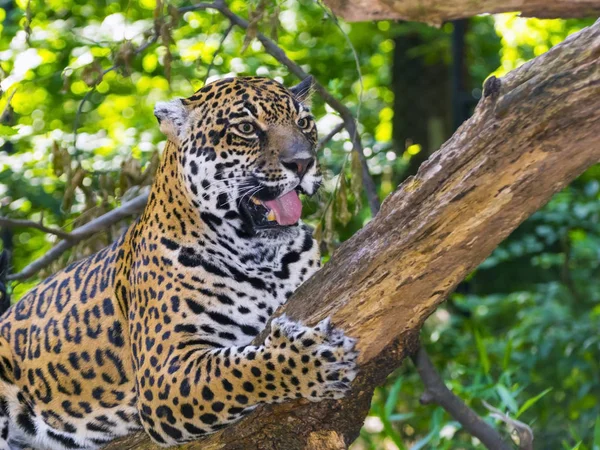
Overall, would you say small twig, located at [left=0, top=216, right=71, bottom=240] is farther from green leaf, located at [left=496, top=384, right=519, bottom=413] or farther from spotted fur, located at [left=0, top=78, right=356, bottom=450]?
green leaf, located at [left=496, top=384, right=519, bottom=413]

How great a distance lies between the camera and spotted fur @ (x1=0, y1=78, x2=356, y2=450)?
3.88m

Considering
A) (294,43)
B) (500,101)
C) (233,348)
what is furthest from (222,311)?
(294,43)

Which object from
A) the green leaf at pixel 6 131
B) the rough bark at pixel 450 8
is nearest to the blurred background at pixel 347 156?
the green leaf at pixel 6 131

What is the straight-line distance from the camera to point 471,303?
32.3 feet

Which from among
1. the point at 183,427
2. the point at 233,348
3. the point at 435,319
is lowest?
the point at 435,319

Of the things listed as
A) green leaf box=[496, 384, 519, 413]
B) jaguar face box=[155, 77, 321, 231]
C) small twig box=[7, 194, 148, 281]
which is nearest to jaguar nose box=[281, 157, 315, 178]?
jaguar face box=[155, 77, 321, 231]

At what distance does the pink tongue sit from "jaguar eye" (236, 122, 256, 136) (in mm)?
384

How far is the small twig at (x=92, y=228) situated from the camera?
21.0 feet

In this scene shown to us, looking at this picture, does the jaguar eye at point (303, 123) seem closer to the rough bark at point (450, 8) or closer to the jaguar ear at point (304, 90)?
the jaguar ear at point (304, 90)

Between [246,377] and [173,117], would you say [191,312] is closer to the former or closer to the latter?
[246,377]

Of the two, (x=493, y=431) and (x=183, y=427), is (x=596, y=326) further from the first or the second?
(x=183, y=427)

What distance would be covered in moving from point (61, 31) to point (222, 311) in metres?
5.22

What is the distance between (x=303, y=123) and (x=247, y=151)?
15.6 inches

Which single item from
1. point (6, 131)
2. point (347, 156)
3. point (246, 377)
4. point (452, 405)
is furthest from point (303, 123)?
point (452, 405)
